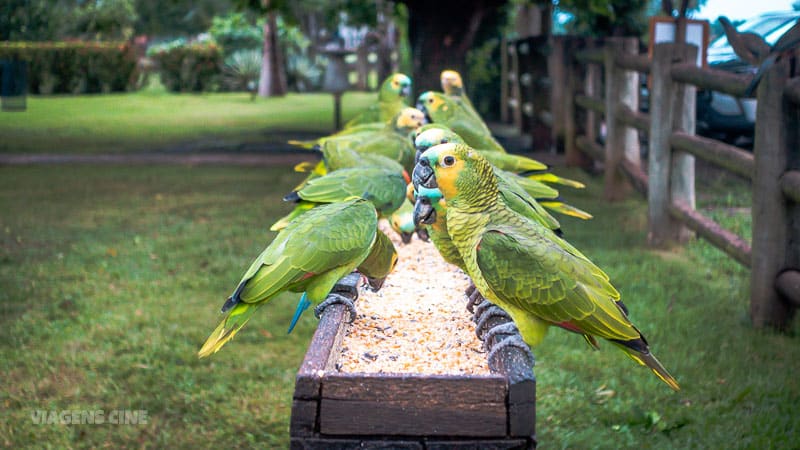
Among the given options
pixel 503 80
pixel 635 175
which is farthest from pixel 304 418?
pixel 503 80

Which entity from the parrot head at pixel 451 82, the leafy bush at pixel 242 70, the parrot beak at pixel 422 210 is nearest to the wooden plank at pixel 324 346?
the parrot beak at pixel 422 210

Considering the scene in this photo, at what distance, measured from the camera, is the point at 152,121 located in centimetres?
1588

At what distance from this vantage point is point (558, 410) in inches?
138

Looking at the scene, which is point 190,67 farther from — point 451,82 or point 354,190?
point 354,190

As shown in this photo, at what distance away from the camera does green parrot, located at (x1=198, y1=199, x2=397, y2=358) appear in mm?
2275

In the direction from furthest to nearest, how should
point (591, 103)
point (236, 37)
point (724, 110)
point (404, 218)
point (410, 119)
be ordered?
point (236, 37) < point (724, 110) < point (591, 103) < point (410, 119) < point (404, 218)

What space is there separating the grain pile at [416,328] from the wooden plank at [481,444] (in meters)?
0.25

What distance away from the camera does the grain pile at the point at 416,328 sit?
2.48 meters

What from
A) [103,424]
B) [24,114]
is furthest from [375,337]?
[24,114]

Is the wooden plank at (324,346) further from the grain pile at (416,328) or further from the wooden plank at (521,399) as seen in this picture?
the wooden plank at (521,399)

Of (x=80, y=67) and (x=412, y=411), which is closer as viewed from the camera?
(x=412, y=411)

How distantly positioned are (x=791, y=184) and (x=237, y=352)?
106 inches

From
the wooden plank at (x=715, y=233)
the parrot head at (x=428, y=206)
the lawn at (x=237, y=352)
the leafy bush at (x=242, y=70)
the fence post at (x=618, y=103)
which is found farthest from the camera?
the leafy bush at (x=242, y=70)

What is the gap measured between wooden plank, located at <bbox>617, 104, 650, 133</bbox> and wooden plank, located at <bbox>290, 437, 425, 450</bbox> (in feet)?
15.1
